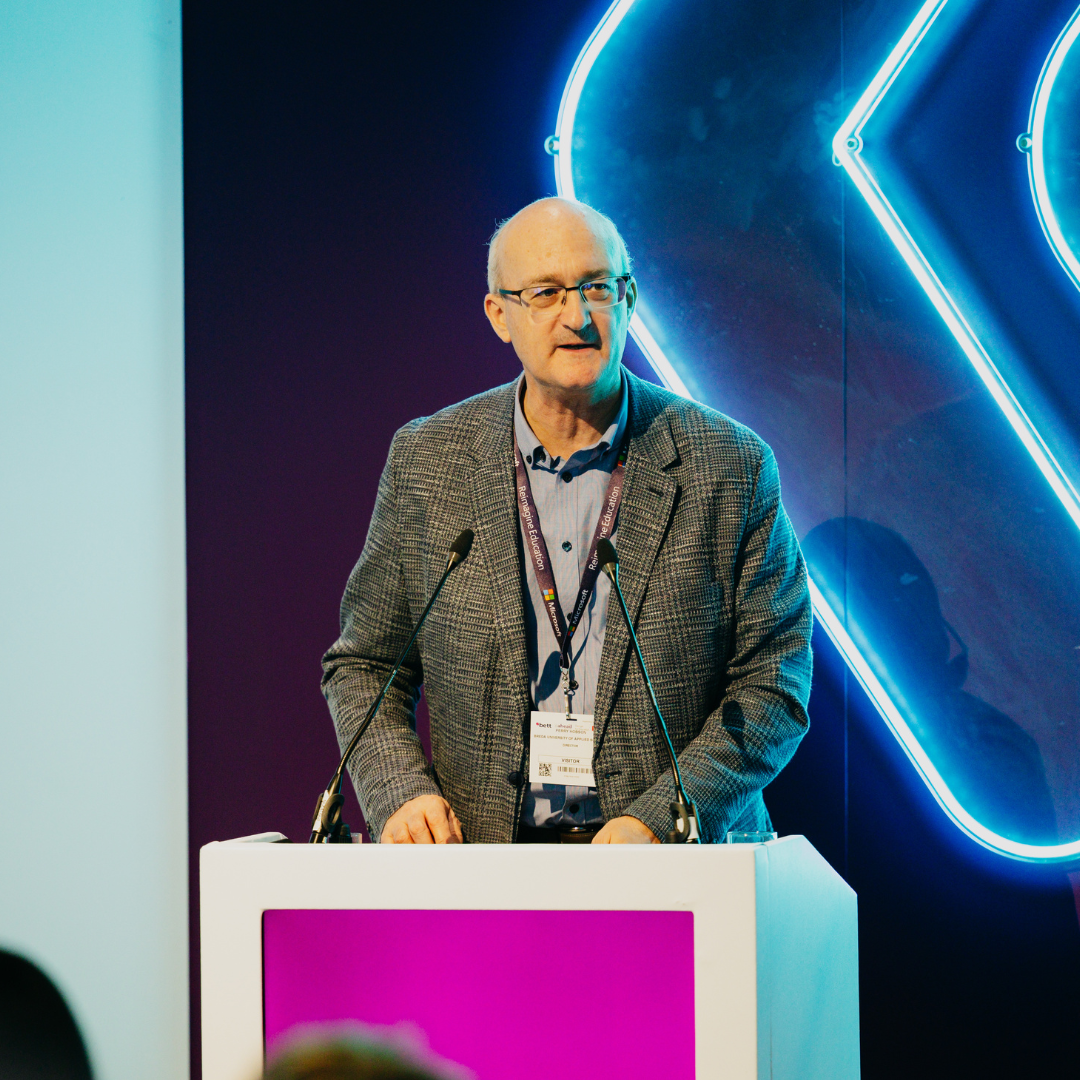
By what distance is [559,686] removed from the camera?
1.97m

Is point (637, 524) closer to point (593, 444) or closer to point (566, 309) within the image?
point (593, 444)

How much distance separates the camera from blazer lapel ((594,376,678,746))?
6.27ft

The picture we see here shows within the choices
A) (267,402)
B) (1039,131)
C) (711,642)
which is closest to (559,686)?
(711,642)

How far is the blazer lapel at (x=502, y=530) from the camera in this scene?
1.95 metres

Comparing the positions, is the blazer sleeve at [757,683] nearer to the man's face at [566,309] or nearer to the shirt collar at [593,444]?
the shirt collar at [593,444]

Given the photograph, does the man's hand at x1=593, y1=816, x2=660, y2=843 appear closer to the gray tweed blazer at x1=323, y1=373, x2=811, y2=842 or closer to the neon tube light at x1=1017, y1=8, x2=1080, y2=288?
the gray tweed blazer at x1=323, y1=373, x2=811, y2=842

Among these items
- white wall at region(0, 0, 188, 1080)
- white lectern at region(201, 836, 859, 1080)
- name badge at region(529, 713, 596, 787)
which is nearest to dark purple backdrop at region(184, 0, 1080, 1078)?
white wall at region(0, 0, 188, 1080)

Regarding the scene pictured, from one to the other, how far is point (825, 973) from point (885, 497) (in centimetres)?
150

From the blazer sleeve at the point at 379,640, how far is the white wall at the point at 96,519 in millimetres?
1031

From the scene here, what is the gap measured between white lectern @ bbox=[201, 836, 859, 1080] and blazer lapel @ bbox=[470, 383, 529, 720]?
71 centimetres

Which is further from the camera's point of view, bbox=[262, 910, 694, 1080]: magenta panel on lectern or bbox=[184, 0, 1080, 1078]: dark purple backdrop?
bbox=[184, 0, 1080, 1078]: dark purple backdrop

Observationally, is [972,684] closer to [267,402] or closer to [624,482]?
[624,482]

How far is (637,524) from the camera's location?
1995mm

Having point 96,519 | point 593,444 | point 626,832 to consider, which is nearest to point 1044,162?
point 593,444
